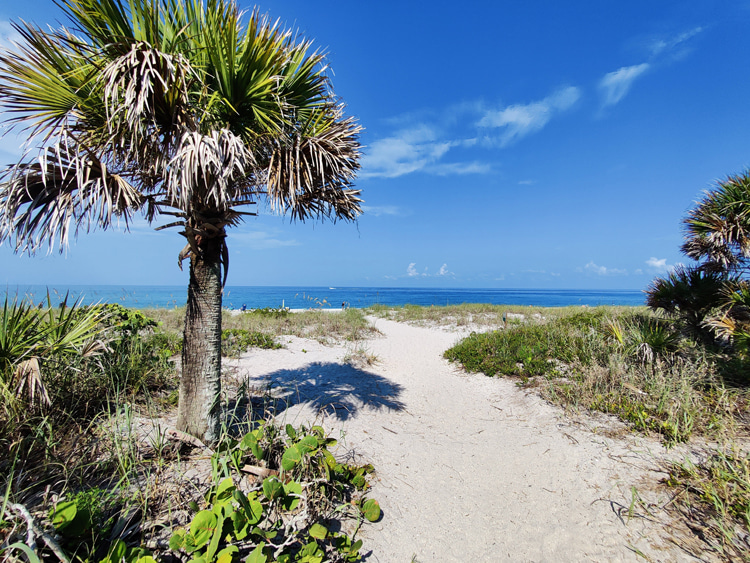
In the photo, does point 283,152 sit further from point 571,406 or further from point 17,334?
point 571,406

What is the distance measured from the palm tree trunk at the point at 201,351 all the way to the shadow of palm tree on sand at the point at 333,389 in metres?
1.30

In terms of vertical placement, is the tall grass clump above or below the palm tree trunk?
below

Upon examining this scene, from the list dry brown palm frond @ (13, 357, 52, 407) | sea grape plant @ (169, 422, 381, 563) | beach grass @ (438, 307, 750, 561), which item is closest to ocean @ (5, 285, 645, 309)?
dry brown palm frond @ (13, 357, 52, 407)

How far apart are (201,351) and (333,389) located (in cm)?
327

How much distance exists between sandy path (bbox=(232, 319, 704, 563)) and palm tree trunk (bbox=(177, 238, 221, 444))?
4.83 ft

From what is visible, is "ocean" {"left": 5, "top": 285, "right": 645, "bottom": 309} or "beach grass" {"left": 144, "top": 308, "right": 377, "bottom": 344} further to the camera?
"beach grass" {"left": 144, "top": 308, "right": 377, "bottom": 344}

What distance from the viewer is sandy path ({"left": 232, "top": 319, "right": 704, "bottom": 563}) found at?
2.60 m

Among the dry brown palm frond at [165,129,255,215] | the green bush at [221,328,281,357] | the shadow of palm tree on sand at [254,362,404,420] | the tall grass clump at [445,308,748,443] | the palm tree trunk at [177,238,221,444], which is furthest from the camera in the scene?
the green bush at [221,328,281,357]

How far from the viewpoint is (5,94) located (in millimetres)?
2695

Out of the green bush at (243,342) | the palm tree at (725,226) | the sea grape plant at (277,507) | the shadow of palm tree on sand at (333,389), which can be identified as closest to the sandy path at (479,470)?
the shadow of palm tree on sand at (333,389)

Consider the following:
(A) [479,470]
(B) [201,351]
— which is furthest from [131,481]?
(A) [479,470]

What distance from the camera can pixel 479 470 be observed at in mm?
3762

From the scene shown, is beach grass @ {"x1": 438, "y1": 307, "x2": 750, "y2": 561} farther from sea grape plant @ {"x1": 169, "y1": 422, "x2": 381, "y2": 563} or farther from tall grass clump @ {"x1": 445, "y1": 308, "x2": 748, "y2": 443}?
sea grape plant @ {"x1": 169, "y1": 422, "x2": 381, "y2": 563}

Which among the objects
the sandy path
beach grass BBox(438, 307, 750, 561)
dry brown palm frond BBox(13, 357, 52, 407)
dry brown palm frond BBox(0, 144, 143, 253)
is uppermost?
dry brown palm frond BBox(0, 144, 143, 253)
